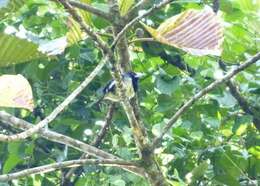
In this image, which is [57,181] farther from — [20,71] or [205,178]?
[205,178]

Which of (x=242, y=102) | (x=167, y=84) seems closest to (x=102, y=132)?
Result: (x=167, y=84)

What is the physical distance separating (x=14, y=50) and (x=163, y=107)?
2.66 ft

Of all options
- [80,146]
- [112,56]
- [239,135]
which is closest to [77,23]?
[112,56]

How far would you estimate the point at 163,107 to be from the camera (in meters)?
1.47

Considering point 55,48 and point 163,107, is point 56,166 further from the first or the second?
point 163,107

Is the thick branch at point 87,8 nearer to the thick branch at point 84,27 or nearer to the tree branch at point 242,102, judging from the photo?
the thick branch at point 84,27

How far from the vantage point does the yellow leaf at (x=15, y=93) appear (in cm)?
56

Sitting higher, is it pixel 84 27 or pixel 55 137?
pixel 84 27

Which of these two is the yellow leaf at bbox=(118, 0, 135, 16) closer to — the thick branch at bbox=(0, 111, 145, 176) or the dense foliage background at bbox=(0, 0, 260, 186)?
the thick branch at bbox=(0, 111, 145, 176)

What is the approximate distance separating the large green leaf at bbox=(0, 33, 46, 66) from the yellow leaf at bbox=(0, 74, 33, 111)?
0.10 m

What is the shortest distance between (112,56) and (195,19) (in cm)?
12

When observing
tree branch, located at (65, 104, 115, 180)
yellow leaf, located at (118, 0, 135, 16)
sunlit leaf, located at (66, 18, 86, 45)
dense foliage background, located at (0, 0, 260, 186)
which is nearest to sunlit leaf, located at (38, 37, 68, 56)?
sunlit leaf, located at (66, 18, 86, 45)

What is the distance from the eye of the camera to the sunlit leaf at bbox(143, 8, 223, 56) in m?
0.73

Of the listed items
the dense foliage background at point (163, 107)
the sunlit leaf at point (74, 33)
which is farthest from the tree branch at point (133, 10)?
the dense foliage background at point (163, 107)
